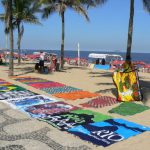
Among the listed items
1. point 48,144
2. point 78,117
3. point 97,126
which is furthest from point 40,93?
point 48,144

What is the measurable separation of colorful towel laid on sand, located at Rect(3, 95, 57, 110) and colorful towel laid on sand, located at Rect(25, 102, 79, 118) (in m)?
0.41

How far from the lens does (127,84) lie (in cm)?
1335

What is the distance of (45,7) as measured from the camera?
2812 centimetres

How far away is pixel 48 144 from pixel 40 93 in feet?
22.8

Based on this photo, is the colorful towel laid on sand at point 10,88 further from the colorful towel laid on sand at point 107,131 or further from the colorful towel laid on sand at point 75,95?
the colorful towel laid on sand at point 107,131

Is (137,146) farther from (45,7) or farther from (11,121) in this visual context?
(45,7)

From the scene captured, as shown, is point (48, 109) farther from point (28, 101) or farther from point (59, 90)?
point (59, 90)

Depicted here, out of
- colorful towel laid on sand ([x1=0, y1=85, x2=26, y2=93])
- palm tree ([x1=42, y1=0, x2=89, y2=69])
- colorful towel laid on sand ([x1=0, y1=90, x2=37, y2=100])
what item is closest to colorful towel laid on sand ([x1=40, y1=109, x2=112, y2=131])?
colorful towel laid on sand ([x1=0, y1=90, x2=37, y2=100])

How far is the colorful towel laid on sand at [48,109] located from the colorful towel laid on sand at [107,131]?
1.84m

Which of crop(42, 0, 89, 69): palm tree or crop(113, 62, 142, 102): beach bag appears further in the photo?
crop(42, 0, 89, 69): palm tree

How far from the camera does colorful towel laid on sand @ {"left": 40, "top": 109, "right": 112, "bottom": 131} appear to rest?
927 cm

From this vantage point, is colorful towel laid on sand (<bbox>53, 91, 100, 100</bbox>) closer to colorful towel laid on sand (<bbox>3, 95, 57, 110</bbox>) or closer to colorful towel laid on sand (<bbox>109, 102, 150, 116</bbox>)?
colorful towel laid on sand (<bbox>3, 95, 57, 110</bbox>)

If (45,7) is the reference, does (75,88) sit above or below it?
below

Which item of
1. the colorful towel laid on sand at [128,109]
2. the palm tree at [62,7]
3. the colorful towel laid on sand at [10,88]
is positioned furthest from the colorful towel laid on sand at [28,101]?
the palm tree at [62,7]
